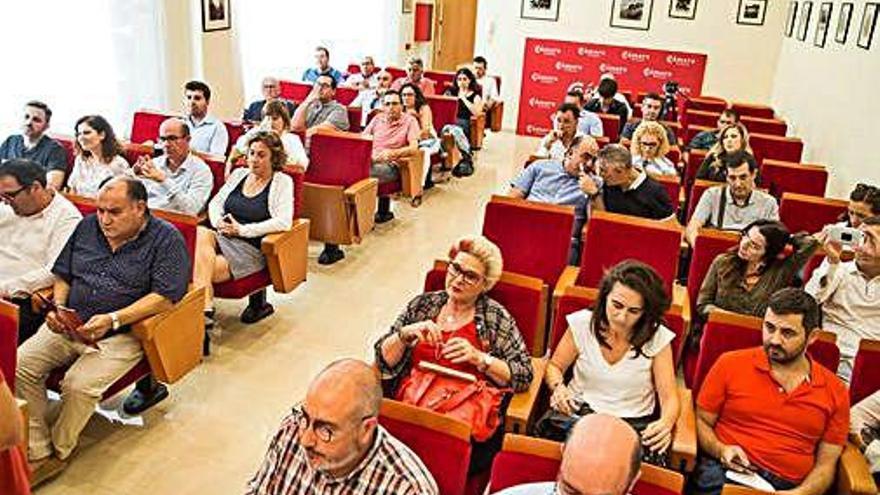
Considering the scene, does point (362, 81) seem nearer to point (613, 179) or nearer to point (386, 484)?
point (613, 179)

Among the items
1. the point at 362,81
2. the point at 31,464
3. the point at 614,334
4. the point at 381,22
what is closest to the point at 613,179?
the point at 614,334

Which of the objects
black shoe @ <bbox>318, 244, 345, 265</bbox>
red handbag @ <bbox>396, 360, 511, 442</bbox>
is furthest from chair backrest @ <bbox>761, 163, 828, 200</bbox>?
red handbag @ <bbox>396, 360, 511, 442</bbox>

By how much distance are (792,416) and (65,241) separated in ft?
9.91

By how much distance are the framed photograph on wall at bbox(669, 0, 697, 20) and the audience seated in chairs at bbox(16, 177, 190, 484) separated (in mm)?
8636

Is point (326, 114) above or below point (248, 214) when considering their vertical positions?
above

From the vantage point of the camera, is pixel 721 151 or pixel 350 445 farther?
pixel 721 151

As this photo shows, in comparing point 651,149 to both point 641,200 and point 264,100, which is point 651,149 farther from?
point 264,100

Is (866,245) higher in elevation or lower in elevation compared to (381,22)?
lower

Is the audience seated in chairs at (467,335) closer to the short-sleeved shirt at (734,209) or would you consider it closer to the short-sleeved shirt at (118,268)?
the short-sleeved shirt at (118,268)

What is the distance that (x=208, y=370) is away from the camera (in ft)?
12.8

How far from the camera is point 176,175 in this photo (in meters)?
4.45

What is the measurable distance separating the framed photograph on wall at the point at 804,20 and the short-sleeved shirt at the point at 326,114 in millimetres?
5210

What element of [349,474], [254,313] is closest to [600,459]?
[349,474]

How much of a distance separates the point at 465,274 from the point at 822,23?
6542mm
